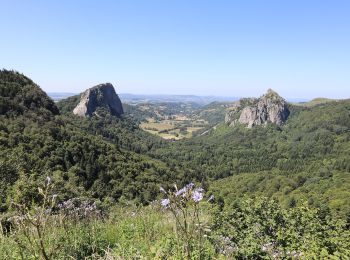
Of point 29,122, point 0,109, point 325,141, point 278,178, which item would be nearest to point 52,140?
point 29,122

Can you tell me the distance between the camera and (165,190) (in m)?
2.98

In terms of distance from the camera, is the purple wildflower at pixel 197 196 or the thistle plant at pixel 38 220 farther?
the purple wildflower at pixel 197 196

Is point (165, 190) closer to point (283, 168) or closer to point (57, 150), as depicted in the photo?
point (57, 150)

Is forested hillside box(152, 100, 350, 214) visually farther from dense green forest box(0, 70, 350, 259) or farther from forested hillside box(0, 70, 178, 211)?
forested hillside box(0, 70, 178, 211)

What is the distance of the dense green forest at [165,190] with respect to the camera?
5043 millimetres

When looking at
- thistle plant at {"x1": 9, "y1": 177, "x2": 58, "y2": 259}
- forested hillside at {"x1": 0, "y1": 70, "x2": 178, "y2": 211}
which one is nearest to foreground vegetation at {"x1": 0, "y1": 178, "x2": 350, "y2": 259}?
thistle plant at {"x1": 9, "y1": 177, "x2": 58, "y2": 259}

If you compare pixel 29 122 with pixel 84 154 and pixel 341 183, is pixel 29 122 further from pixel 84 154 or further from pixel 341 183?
pixel 341 183

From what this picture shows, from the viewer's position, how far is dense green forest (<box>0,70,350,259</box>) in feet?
16.5

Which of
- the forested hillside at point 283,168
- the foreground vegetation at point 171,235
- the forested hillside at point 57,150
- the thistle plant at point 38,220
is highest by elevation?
the thistle plant at point 38,220

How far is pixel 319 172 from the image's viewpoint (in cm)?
13875

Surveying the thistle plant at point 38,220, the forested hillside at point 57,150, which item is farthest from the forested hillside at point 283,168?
the thistle plant at point 38,220

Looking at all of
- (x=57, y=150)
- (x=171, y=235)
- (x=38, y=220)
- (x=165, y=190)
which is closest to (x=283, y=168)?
(x=57, y=150)

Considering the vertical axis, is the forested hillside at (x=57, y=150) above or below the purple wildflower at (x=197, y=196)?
below

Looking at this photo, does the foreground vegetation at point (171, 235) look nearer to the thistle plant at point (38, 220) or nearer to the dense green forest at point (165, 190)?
the dense green forest at point (165, 190)
